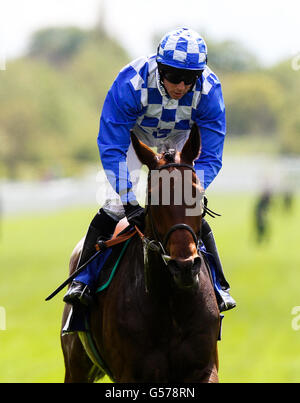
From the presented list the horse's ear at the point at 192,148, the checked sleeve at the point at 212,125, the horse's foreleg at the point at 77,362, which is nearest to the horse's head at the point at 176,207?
the horse's ear at the point at 192,148

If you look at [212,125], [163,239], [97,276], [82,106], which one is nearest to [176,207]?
[163,239]

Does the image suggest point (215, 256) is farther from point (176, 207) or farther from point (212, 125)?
point (176, 207)

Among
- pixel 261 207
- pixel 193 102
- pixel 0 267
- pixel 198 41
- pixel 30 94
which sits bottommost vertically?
pixel 0 267

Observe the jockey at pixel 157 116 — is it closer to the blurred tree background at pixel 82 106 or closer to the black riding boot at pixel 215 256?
the black riding boot at pixel 215 256

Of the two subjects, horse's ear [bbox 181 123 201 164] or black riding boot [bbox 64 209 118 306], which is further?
black riding boot [bbox 64 209 118 306]

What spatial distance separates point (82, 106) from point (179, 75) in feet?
210

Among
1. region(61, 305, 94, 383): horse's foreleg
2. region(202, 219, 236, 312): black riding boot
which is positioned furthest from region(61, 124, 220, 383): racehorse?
region(61, 305, 94, 383): horse's foreleg

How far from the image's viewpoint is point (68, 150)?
6312 centimetres

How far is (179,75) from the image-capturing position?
16.8 feet

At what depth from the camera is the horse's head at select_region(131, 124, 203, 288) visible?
4.33 m

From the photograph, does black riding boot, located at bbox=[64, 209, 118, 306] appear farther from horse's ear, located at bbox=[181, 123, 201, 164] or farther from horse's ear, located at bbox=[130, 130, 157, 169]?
horse's ear, located at bbox=[181, 123, 201, 164]
